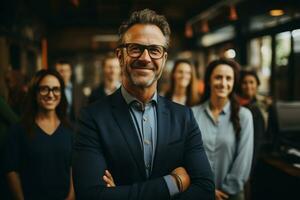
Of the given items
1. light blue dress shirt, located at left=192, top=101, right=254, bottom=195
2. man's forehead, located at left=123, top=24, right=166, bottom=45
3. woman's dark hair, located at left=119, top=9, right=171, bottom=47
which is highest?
woman's dark hair, located at left=119, top=9, right=171, bottom=47

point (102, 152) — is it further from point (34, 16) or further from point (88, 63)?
point (88, 63)

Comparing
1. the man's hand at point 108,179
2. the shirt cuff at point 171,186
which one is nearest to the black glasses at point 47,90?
the man's hand at point 108,179

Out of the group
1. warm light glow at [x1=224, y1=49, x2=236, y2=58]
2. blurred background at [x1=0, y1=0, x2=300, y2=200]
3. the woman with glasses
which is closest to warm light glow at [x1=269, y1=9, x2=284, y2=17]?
blurred background at [x1=0, y1=0, x2=300, y2=200]

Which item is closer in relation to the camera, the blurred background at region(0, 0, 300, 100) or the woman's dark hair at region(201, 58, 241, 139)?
the woman's dark hair at region(201, 58, 241, 139)

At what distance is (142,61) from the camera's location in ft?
5.11

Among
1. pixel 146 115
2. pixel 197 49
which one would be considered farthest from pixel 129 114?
pixel 197 49

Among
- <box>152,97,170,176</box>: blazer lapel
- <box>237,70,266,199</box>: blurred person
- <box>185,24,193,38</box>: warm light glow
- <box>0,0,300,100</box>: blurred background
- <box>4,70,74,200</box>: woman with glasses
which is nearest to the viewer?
<box>152,97,170,176</box>: blazer lapel

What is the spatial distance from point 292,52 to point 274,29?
0.56 meters

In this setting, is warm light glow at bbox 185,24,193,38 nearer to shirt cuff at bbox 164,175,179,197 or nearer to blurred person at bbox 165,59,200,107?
blurred person at bbox 165,59,200,107

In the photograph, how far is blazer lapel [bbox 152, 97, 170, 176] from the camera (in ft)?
5.26

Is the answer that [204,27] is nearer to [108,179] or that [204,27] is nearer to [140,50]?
[140,50]

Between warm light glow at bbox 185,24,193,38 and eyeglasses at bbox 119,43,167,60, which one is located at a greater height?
warm light glow at bbox 185,24,193,38

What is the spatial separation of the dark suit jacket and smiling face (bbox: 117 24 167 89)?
15cm

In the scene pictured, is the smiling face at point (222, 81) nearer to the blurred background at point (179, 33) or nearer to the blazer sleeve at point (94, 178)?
the blazer sleeve at point (94, 178)
